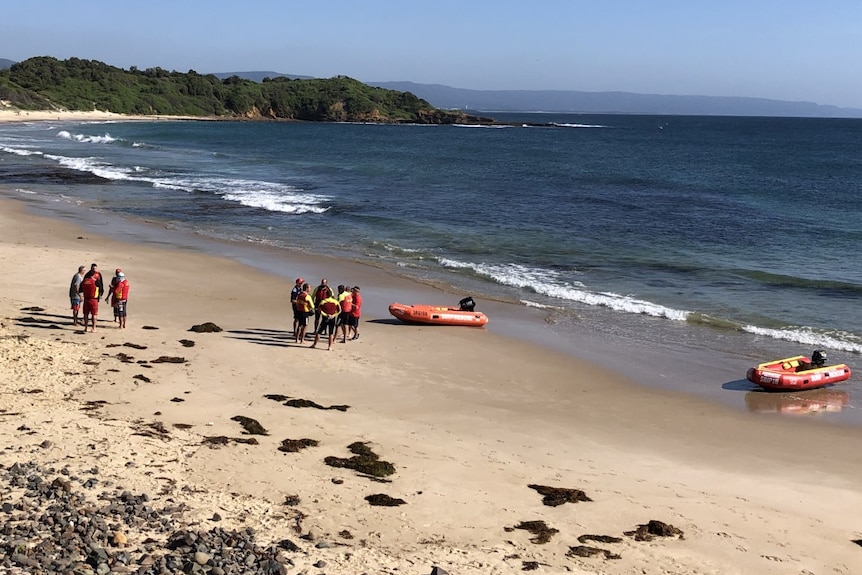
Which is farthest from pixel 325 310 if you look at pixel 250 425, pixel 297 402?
pixel 250 425

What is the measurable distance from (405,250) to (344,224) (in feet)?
19.9

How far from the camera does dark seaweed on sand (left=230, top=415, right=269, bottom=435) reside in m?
11.6

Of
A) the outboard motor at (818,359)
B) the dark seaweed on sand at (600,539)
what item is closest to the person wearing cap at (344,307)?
the dark seaweed on sand at (600,539)

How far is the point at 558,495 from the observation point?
10.2 metres

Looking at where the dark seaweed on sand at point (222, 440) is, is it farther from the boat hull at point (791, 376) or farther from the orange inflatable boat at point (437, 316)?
the boat hull at point (791, 376)

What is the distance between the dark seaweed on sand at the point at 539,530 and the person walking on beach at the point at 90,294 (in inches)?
410

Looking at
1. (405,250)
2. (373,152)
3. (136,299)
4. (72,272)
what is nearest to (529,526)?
(136,299)

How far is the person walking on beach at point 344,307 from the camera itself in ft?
54.4

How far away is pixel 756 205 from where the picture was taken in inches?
1695

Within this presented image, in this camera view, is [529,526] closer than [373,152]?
Yes

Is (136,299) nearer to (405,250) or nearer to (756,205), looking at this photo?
(405,250)

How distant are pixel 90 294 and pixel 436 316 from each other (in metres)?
7.26

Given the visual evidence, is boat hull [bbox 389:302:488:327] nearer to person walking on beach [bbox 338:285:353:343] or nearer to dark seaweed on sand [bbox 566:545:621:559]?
person walking on beach [bbox 338:285:353:343]

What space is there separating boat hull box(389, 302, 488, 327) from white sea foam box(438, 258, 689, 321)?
4435mm
